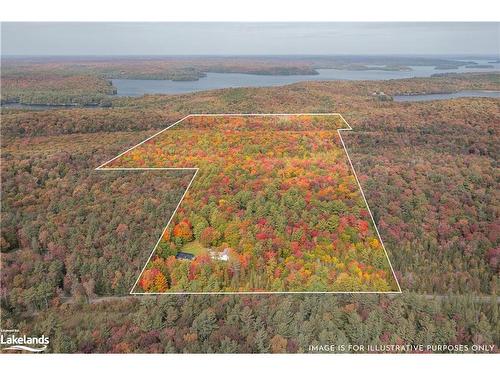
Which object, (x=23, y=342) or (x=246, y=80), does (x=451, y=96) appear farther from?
(x=23, y=342)

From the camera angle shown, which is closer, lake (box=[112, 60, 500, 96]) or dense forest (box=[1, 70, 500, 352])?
dense forest (box=[1, 70, 500, 352])

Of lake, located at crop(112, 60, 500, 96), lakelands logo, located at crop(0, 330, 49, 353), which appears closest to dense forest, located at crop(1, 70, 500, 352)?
lakelands logo, located at crop(0, 330, 49, 353)

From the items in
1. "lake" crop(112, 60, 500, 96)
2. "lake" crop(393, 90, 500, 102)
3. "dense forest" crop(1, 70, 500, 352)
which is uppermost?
"lake" crop(112, 60, 500, 96)

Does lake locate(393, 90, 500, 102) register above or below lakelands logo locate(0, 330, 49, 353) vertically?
above

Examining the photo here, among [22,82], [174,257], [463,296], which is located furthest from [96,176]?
[463,296]

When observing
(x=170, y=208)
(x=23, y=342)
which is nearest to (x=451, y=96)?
(x=170, y=208)

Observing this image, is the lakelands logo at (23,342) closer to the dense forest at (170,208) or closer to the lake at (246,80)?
the dense forest at (170,208)

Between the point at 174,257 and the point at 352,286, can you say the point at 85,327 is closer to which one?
the point at 174,257

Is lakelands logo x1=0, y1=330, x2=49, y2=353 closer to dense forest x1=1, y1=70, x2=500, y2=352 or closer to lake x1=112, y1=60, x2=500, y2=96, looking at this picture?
dense forest x1=1, y1=70, x2=500, y2=352
